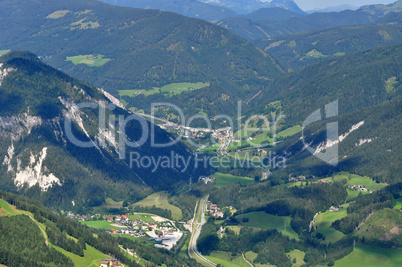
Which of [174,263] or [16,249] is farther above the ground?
[16,249]

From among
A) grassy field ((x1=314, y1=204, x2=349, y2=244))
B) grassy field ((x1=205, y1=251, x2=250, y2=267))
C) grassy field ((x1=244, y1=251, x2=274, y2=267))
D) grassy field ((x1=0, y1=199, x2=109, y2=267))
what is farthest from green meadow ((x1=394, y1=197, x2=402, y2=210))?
grassy field ((x1=0, y1=199, x2=109, y2=267))

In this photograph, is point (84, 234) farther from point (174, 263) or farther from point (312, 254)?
point (312, 254)

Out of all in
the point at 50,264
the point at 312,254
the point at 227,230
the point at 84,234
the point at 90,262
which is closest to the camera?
the point at 50,264

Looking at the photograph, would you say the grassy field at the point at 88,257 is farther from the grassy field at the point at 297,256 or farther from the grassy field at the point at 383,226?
the grassy field at the point at 383,226

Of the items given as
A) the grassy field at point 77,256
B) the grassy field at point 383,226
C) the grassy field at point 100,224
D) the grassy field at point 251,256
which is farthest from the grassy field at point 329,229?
the grassy field at point 77,256

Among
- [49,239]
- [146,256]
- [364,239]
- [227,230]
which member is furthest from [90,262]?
[364,239]

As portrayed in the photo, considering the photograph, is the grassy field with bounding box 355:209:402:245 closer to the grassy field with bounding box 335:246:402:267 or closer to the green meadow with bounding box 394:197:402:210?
the grassy field with bounding box 335:246:402:267

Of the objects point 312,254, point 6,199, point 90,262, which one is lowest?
point 312,254

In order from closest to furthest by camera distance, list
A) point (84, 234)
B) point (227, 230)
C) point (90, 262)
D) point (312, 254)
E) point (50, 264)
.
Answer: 1. point (50, 264)
2. point (90, 262)
3. point (84, 234)
4. point (312, 254)
5. point (227, 230)
